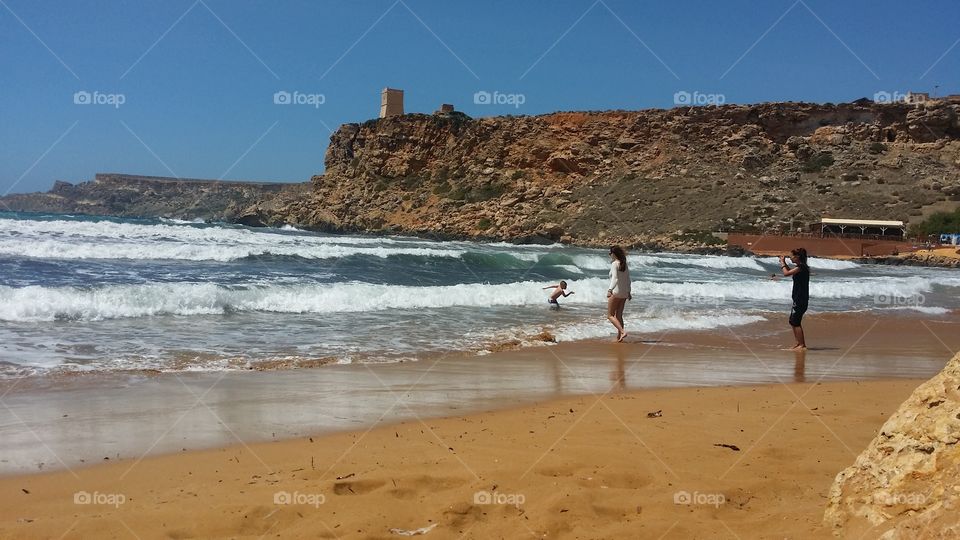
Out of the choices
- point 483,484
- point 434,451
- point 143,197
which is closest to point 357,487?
point 483,484

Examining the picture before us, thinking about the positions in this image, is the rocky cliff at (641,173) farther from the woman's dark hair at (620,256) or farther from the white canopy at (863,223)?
the woman's dark hair at (620,256)

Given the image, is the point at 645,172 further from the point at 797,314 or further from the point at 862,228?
the point at 797,314

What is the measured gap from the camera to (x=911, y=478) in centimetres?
284

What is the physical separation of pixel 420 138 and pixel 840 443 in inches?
2801

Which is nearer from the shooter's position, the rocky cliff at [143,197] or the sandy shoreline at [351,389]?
the sandy shoreline at [351,389]

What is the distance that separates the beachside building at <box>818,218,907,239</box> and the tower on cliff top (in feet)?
189

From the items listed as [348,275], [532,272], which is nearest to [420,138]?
[532,272]

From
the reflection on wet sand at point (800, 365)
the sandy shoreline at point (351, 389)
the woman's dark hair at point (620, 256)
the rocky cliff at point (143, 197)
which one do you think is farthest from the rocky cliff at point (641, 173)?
the rocky cliff at point (143, 197)

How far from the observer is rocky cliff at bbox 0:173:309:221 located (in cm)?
13788

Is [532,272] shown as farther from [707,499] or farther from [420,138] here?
[420,138]

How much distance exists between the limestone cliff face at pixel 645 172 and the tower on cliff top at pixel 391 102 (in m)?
13.7

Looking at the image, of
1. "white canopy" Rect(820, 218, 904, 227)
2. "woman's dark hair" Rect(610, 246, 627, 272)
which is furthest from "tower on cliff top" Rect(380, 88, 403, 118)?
"woman's dark hair" Rect(610, 246, 627, 272)

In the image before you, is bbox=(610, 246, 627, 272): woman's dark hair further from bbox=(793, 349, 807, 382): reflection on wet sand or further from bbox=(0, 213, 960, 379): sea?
bbox=(793, 349, 807, 382): reflection on wet sand

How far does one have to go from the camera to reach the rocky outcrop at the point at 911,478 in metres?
2.59
